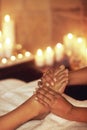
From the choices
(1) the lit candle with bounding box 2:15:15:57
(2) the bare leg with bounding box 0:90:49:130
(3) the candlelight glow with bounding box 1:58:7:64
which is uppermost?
(1) the lit candle with bounding box 2:15:15:57

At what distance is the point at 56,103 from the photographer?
119cm

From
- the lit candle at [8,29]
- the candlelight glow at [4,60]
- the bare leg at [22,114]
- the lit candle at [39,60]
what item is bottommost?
the lit candle at [39,60]

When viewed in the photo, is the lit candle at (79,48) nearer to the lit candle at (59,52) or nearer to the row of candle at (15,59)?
the lit candle at (59,52)

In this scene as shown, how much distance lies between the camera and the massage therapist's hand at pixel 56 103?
1.18m

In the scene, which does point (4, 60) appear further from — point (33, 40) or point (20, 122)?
point (20, 122)

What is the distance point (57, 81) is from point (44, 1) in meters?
1.70

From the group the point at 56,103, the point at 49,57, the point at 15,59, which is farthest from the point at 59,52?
the point at 56,103

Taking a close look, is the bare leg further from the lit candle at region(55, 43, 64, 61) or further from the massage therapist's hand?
the lit candle at region(55, 43, 64, 61)

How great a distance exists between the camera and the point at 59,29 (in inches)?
116

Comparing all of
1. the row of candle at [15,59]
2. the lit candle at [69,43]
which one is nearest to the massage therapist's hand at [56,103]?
the row of candle at [15,59]

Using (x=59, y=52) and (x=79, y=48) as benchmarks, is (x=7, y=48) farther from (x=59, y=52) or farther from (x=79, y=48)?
(x=79, y=48)

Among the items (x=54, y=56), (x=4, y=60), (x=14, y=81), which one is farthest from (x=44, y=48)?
(x=14, y=81)

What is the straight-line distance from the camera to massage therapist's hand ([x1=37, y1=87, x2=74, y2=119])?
1185 mm

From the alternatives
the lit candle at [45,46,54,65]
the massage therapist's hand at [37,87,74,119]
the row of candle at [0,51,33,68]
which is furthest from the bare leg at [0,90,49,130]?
the lit candle at [45,46,54,65]
